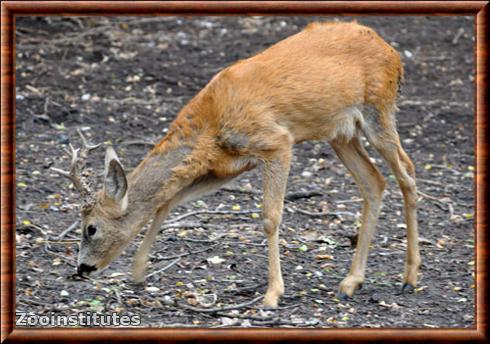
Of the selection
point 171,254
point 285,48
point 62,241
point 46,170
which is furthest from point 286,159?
point 46,170

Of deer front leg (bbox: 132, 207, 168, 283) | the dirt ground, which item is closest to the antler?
deer front leg (bbox: 132, 207, 168, 283)

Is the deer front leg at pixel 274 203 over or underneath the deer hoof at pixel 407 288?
over

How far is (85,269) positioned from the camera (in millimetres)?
8047

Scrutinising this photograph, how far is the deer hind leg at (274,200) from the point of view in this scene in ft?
26.0

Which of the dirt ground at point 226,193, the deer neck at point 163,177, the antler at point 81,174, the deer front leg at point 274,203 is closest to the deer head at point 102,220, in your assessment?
the antler at point 81,174

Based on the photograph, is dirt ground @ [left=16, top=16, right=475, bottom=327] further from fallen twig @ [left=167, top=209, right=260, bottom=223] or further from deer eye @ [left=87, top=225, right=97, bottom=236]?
deer eye @ [left=87, top=225, right=97, bottom=236]

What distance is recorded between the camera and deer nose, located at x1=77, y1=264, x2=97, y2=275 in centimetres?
803

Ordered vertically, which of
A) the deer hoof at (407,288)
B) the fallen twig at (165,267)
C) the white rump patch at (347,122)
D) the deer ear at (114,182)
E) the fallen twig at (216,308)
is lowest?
the fallen twig at (216,308)

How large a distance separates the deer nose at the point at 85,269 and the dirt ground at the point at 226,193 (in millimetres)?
152

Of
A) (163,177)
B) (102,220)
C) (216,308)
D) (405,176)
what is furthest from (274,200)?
(102,220)

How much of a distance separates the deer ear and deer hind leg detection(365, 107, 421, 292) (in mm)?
2138

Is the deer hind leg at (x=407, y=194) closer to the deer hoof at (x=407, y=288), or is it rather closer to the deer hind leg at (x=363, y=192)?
the deer hoof at (x=407, y=288)

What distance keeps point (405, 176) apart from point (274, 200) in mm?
1291

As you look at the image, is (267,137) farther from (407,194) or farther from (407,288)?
(407,288)
